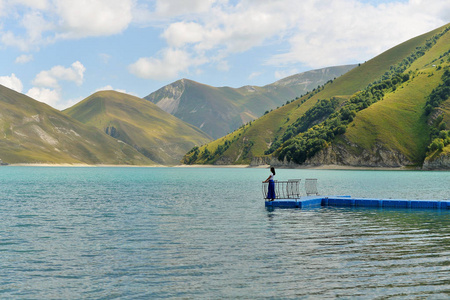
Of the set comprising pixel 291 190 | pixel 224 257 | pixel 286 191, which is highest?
pixel 291 190

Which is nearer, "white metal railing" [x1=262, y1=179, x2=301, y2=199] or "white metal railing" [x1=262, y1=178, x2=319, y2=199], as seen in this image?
"white metal railing" [x1=262, y1=179, x2=301, y2=199]

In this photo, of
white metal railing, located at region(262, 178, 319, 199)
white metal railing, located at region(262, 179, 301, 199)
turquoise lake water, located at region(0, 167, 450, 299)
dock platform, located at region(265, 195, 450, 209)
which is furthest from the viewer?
white metal railing, located at region(262, 178, 319, 199)

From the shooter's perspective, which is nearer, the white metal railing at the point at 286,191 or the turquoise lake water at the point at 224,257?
the turquoise lake water at the point at 224,257

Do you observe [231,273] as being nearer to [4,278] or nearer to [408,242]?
[4,278]

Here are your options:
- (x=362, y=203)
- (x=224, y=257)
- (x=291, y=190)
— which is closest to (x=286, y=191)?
(x=291, y=190)

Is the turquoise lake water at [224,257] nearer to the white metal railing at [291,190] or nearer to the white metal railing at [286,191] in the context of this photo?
the white metal railing at [286,191]

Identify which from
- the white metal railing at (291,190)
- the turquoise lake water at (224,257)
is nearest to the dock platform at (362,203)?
the white metal railing at (291,190)

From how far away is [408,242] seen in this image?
93.4 feet

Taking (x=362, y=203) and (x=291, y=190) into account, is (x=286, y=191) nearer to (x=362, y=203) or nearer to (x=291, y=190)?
(x=291, y=190)

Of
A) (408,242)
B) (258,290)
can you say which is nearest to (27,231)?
(258,290)

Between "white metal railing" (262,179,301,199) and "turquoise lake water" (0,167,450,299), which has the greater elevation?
"white metal railing" (262,179,301,199)

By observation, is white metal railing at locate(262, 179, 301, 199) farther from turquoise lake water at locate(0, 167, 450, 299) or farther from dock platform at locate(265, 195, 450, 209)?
turquoise lake water at locate(0, 167, 450, 299)

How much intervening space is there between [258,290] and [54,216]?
102 ft

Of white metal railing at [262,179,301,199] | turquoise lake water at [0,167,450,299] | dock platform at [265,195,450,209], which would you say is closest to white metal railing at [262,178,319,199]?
white metal railing at [262,179,301,199]
